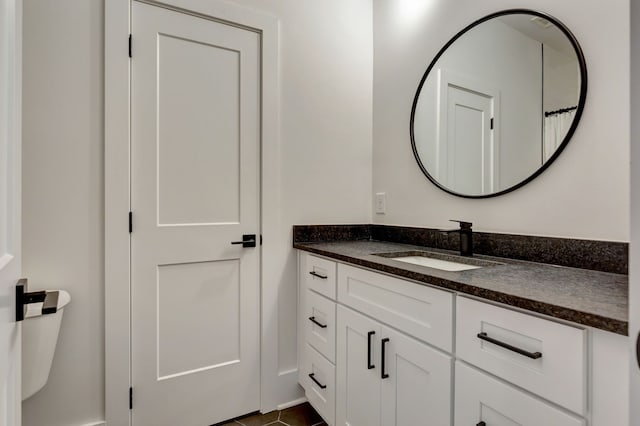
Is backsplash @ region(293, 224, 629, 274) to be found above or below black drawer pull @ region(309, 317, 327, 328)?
above

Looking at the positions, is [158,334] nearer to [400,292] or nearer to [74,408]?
[74,408]

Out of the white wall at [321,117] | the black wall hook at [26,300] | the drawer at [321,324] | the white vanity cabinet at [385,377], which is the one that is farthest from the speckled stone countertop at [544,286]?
the black wall hook at [26,300]

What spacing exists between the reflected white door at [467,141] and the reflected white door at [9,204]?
5.31 ft

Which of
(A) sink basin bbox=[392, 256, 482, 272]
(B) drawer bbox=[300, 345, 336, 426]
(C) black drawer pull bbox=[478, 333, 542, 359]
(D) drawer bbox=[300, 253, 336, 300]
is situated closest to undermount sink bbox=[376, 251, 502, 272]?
(A) sink basin bbox=[392, 256, 482, 272]

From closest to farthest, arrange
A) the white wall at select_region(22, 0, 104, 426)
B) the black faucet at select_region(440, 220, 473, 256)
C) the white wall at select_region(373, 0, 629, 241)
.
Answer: the white wall at select_region(373, 0, 629, 241) < the white wall at select_region(22, 0, 104, 426) < the black faucet at select_region(440, 220, 473, 256)

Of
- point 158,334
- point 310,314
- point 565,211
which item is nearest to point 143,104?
point 158,334

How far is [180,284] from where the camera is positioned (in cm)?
176

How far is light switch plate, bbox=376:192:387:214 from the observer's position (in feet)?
7.21

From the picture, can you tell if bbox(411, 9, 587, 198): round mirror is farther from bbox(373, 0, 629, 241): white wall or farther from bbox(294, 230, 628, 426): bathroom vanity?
bbox(294, 230, 628, 426): bathroom vanity

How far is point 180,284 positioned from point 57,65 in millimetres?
1082

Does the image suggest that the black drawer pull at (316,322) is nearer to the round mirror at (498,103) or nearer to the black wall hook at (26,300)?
the round mirror at (498,103)

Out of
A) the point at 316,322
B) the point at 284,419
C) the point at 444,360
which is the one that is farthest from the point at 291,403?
the point at 444,360

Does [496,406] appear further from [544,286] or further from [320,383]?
[320,383]

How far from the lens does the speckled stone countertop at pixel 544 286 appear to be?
0.75m
